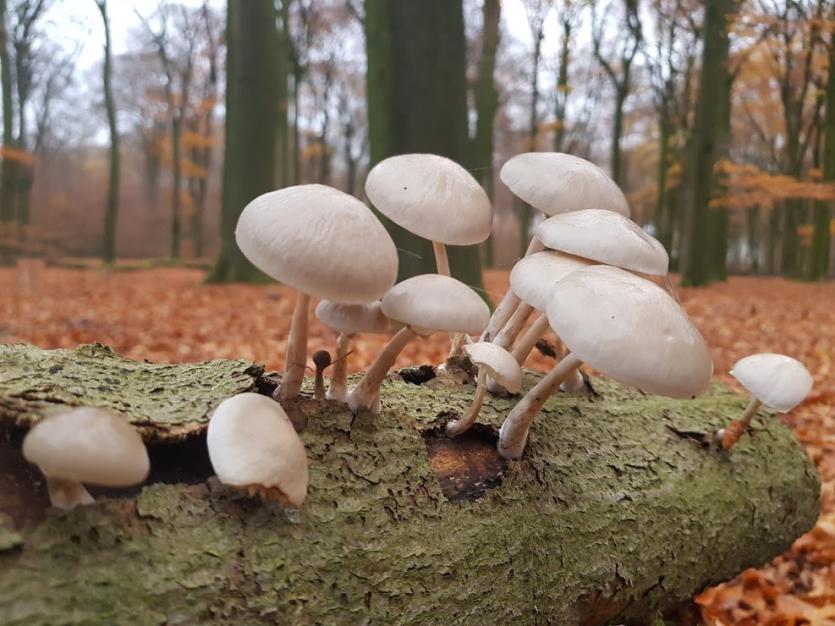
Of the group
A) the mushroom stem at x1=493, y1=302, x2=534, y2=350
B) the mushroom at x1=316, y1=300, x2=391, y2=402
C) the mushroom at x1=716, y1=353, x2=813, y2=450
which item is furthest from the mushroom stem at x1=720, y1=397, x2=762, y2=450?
the mushroom at x1=316, y1=300, x2=391, y2=402

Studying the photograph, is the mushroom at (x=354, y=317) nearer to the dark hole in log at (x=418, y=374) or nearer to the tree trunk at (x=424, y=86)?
the dark hole in log at (x=418, y=374)

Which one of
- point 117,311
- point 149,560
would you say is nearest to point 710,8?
point 117,311

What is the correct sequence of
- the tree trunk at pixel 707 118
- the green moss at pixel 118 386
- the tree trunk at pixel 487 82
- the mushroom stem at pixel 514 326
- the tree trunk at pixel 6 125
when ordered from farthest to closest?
the tree trunk at pixel 6 125
the tree trunk at pixel 487 82
the tree trunk at pixel 707 118
the mushroom stem at pixel 514 326
the green moss at pixel 118 386

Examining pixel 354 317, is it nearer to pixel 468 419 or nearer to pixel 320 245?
pixel 320 245

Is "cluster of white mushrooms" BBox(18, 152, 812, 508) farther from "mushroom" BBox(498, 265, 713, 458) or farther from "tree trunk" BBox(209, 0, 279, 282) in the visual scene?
"tree trunk" BBox(209, 0, 279, 282)

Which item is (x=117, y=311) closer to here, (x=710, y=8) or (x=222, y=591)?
(x=222, y=591)

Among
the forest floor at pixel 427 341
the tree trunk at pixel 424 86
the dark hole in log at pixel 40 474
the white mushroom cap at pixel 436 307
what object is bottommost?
the forest floor at pixel 427 341

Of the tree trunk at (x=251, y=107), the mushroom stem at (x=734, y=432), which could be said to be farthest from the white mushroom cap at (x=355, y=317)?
the tree trunk at (x=251, y=107)

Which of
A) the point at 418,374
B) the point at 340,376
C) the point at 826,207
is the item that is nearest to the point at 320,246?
the point at 340,376
